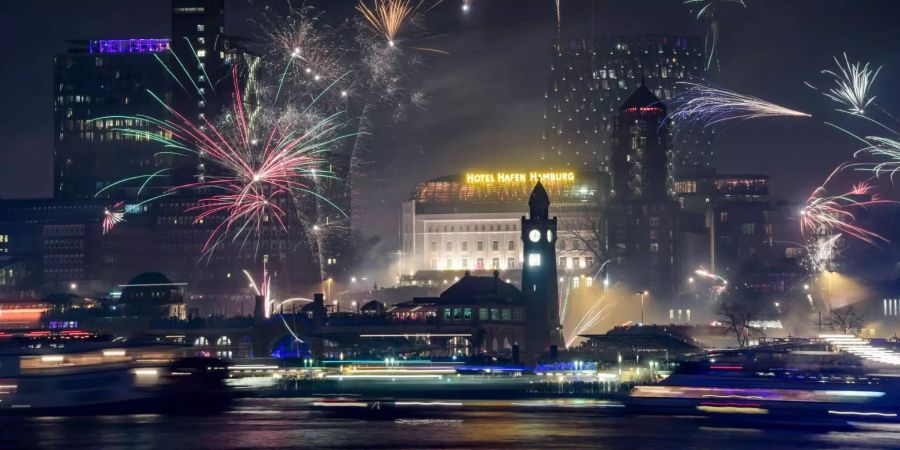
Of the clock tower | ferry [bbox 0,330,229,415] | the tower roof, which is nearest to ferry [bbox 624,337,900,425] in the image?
ferry [bbox 0,330,229,415]

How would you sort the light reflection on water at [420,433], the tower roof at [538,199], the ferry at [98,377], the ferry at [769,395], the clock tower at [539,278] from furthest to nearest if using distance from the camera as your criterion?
the tower roof at [538,199]
the clock tower at [539,278]
the ferry at [98,377]
the ferry at [769,395]
the light reflection on water at [420,433]

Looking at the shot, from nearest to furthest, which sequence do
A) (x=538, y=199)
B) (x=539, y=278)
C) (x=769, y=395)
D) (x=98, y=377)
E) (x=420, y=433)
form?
1. (x=420, y=433)
2. (x=769, y=395)
3. (x=98, y=377)
4. (x=539, y=278)
5. (x=538, y=199)

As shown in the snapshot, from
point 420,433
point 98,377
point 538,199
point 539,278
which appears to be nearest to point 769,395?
point 420,433

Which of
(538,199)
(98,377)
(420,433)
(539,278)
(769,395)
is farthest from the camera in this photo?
(538,199)

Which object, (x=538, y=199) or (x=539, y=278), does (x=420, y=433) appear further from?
(x=538, y=199)

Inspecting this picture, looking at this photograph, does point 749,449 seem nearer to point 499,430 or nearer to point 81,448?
point 499,430

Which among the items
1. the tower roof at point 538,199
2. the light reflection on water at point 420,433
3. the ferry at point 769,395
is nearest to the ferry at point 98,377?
the light reflection on water at point 420,433

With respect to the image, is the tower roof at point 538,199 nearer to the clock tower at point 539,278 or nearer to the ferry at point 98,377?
the clock tower at point 539,278
